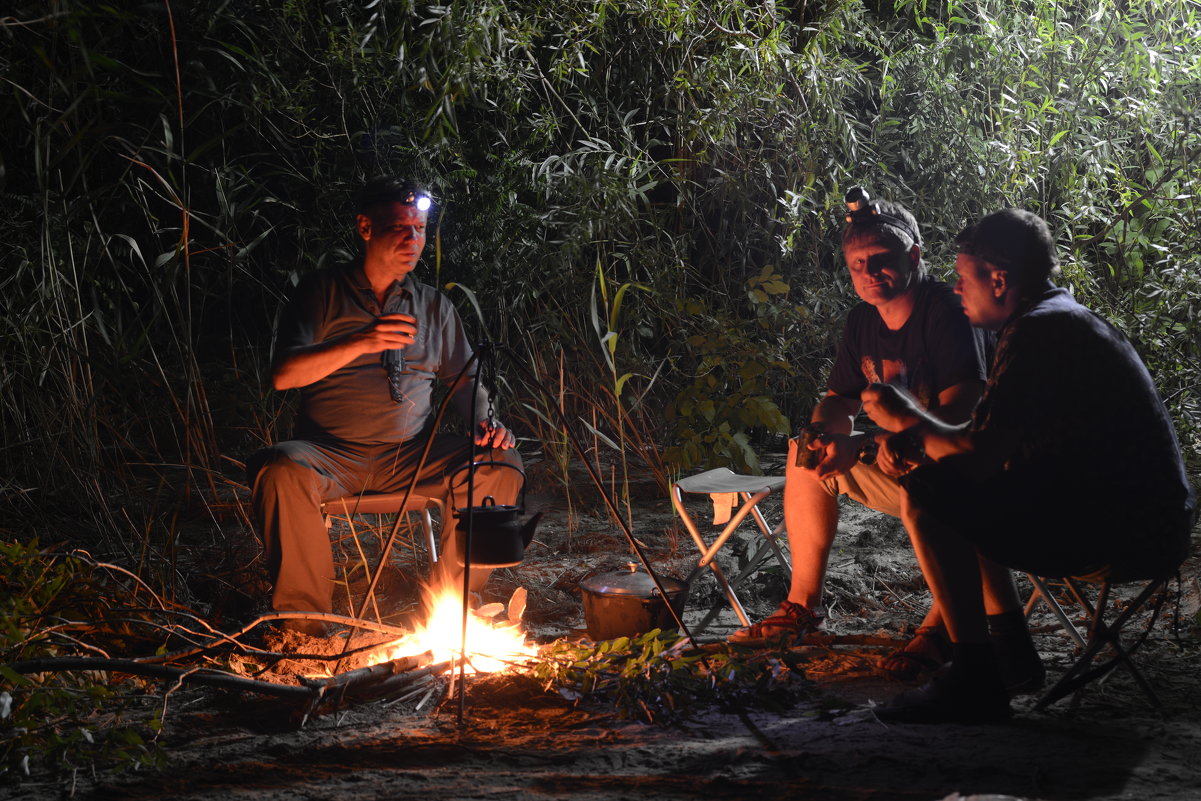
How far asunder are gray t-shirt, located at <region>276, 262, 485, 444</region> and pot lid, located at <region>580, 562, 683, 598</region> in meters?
0.80

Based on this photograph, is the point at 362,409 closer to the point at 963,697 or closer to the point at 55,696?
the point at 55,696

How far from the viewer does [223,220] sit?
16.0 feet

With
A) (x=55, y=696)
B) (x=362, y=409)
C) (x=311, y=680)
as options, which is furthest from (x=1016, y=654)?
(x=55, y=696)

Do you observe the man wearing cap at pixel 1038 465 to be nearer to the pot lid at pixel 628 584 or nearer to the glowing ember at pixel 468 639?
the pot lid at pixel 628 584

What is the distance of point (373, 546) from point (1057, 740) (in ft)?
10.6

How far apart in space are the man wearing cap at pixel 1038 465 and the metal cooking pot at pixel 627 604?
0.89 m

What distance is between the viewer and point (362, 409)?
146 inches

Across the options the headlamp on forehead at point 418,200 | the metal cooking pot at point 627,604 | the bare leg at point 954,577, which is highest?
the headlamp on forehead at point 418,200

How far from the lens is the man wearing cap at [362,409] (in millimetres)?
3385

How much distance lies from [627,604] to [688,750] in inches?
35.0

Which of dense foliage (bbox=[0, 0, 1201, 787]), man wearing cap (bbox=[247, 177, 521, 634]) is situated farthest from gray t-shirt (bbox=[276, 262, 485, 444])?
dense foliage (bbox=[0, 0, 1201, 787])

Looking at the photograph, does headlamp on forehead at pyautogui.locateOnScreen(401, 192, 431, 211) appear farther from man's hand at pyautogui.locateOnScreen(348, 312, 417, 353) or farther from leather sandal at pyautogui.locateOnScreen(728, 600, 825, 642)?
leather sandal at pyautogui.locateOnScreen(728, 600, 825, 642)

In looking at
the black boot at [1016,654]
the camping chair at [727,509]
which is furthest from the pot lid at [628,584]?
the black boot at [1016,654]

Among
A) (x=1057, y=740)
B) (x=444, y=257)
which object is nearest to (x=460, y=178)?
(x=444, y=257)
